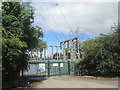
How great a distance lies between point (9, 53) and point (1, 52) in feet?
2.03

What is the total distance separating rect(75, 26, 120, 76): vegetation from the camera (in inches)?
507

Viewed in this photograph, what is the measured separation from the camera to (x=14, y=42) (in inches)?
293

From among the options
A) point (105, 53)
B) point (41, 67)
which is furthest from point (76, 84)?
point (41, 67)

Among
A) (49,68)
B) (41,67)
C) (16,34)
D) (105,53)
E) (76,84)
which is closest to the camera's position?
(16,34)

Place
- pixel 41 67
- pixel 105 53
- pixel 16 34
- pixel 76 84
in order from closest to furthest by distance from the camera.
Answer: pixel 16 34 < pixel 76 84 < pixel 105 53 < pixel 41 67

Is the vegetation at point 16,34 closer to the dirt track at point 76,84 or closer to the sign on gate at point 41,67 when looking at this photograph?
the dirt track at point 76,84

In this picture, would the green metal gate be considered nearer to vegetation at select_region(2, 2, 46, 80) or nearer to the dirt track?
the dirt track

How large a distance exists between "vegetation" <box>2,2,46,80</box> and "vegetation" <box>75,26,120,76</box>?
17.7 feet

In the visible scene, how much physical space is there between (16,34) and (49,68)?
6.84m

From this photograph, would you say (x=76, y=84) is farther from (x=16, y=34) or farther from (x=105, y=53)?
(x=16, y=34)

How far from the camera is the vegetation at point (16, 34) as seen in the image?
7469 millimetres

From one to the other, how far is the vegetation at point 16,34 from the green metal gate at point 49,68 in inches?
117

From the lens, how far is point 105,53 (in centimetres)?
1302

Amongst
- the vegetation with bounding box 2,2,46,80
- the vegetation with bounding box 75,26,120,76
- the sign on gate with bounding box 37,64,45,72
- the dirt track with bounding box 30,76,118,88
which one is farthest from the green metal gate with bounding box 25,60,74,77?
the vegetation with bounding box 2,2,46,80
